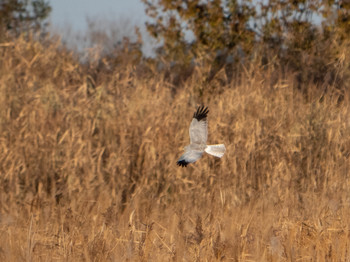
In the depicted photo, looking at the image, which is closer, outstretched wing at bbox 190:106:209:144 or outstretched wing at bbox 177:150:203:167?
outstretched wing at bbox 177:150:203:167

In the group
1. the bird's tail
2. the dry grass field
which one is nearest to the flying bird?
the bird's tail

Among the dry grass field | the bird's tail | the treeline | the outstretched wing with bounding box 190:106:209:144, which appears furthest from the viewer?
the treeline

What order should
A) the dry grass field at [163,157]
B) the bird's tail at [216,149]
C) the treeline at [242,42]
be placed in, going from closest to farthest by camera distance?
the bird's tail at [216,149] → the dry grass field at [163,157] → the treeline at [242,42]

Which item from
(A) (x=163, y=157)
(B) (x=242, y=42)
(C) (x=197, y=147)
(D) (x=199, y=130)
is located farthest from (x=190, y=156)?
(B) (x=242, y=42)

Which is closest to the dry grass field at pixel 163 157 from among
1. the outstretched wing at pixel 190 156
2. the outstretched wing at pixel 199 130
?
the outstretched wing at pixel 199 130

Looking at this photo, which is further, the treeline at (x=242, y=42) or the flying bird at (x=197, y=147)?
the treeline at (x=242, y=42)

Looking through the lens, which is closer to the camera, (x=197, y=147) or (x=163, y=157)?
(x=197, y=147)

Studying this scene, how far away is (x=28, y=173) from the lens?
518 centimetres

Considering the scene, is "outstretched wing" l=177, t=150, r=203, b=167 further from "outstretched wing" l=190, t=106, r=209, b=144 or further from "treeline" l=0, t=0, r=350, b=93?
"treeline" l=0, t=0, r=350, b=93

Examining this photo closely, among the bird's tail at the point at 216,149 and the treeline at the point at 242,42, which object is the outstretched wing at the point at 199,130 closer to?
the bird's tail at the point at 216,149

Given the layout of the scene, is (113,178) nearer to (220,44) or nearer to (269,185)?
(269,185)

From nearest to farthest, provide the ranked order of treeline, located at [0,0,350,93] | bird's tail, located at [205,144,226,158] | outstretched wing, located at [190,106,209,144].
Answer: bird's tail, located at [205,144,226,158], outstretched wing, located at [190,106,209,144], treeline, located at [0,0,350,93]

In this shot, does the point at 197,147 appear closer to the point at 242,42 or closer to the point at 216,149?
the point at 216,149

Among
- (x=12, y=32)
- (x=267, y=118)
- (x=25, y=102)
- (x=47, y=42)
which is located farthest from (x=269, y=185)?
(x=12, y=32)
